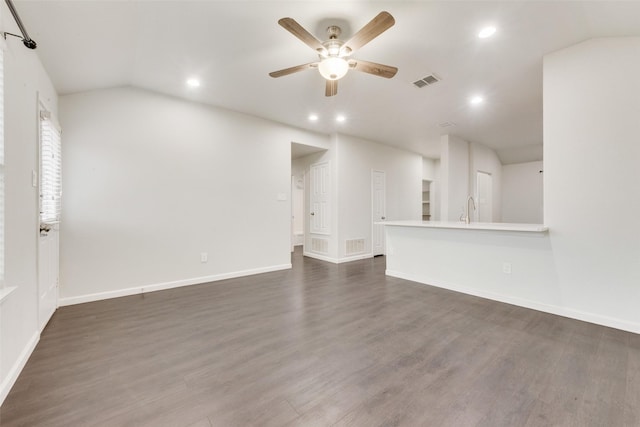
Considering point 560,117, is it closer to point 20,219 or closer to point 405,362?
point 405,362

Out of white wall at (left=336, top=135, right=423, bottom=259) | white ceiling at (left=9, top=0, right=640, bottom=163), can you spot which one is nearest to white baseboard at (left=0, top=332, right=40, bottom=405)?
white ceiling at (left=9, top=0, right=640, bottom=163)

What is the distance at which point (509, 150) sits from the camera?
713cm

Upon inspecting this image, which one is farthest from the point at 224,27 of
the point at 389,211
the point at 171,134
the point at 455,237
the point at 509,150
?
the point at 509,150

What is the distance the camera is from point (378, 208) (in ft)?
21.0

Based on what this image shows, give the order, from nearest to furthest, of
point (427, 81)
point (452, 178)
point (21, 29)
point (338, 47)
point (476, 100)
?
1. point (21, 29)
2. point (338, 47)
3. point (427, 81)
4. point (476, 100)
5. point (452, 178)

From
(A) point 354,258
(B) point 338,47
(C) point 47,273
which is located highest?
(B) point 338,47

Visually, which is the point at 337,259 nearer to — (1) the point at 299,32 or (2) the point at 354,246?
(2) the point at 354,246

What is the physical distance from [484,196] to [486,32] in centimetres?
552

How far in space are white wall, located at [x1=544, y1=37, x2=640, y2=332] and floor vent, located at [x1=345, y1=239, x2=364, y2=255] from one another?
3.46 metres

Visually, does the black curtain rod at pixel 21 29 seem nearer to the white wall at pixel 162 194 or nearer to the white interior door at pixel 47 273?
the white interior door at pixel 47 273

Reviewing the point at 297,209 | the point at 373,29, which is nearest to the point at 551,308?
the point at 373,29

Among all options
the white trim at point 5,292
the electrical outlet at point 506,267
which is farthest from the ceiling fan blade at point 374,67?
the white trim at point 5,292

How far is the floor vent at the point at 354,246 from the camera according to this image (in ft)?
18.8

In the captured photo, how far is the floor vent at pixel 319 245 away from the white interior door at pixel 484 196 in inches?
158
